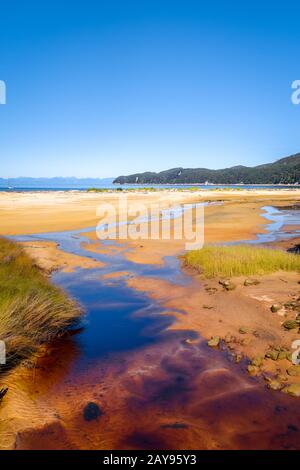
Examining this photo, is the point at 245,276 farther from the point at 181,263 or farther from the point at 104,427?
the point at 104,427

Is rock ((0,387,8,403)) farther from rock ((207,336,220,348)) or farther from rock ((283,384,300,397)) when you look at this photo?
rock ((283,384,300,397))

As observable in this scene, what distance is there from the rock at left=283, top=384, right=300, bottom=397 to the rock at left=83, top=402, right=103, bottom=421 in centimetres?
341

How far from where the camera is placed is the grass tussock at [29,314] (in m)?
6.82

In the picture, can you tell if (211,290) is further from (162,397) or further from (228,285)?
(162,397)

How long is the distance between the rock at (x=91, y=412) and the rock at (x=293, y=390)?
3.41 meters

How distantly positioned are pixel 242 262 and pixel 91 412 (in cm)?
1009

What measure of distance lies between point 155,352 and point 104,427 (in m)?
2.64

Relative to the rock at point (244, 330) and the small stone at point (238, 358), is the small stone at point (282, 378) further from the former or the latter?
the rock at point (244, 330)

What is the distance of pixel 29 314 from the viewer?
7.57 meters

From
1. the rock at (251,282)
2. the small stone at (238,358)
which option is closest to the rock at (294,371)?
the small stone at (238,358)

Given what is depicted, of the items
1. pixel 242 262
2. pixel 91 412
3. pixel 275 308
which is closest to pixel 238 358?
Result: pixel 275 308

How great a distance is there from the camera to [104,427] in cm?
527

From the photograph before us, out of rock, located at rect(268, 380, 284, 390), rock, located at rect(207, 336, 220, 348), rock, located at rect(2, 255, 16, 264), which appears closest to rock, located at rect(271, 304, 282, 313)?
rock, located at rect(207, 336, 220, 348)
